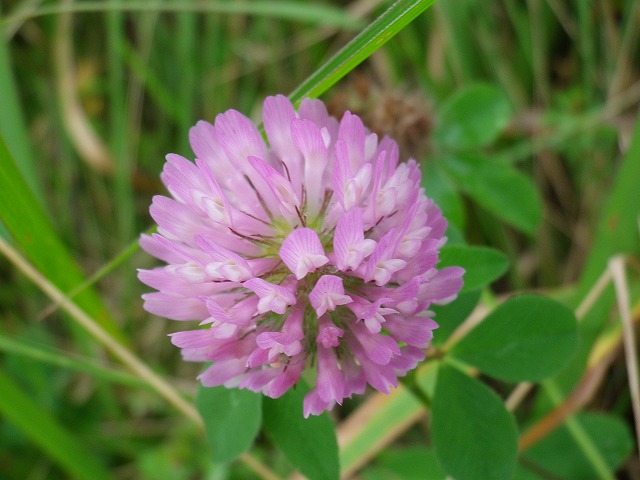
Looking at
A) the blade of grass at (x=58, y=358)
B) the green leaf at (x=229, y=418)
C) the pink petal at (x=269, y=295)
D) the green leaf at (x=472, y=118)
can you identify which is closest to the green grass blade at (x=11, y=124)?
the blade of grass at (x=58, y=358)

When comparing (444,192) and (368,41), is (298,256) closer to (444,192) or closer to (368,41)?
(368,41)

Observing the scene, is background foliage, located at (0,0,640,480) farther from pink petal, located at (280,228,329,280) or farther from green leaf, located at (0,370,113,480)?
pink petal, located at (280,228,329,280)

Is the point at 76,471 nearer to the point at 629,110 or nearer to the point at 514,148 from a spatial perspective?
the point at 514,148

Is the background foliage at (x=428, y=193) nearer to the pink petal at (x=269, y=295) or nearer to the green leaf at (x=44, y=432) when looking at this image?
the green leaf at (x=44, y=432)

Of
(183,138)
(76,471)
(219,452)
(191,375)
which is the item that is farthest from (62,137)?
(219,452)

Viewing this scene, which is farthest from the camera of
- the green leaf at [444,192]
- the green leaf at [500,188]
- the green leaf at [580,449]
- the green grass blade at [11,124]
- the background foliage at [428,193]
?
the green grass blade at [11,124]

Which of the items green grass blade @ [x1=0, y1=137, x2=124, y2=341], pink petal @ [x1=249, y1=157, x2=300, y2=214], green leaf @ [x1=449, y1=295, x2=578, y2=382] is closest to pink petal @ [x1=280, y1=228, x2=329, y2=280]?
pink petal @ [x1=249, y1=157, x2=300, y2=214]

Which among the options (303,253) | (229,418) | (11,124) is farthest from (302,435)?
(11,124)
